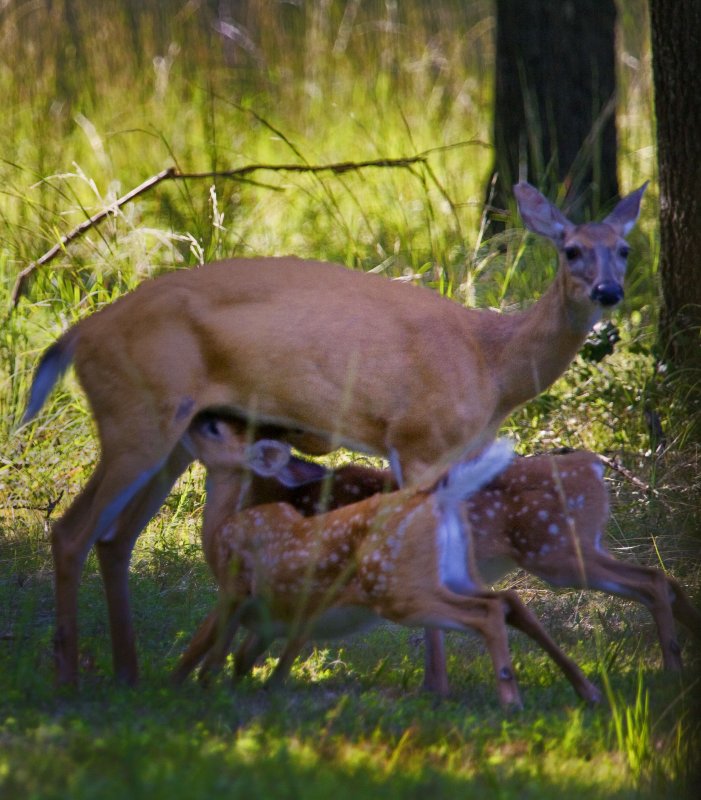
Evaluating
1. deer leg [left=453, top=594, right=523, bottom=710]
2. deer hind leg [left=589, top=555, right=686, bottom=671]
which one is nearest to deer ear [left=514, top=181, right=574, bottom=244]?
deer hind leg [left=589, top=555, right=686, bottom=671]

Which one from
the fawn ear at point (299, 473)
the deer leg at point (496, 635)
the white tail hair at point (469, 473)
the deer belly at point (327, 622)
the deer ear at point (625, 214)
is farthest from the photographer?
the deer ear at point (625, 214)

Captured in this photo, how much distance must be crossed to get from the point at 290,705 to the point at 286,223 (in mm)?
4897

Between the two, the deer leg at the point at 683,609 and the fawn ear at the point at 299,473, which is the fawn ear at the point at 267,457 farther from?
the deer leg at the point at 683,609

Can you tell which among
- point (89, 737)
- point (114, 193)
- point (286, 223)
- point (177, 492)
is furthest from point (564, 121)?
point (89, 737)

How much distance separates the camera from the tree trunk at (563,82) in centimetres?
859

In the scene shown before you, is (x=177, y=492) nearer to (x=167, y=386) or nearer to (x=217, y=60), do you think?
(x=167, y=386)

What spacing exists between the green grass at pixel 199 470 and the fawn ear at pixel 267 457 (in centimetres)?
71

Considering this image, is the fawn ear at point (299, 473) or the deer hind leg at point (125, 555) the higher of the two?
the fawn ear at point (299, 473)

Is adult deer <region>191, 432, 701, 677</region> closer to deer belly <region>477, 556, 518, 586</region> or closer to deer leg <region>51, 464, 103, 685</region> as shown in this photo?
deer belly <region>477, 556, 518, 586</region>

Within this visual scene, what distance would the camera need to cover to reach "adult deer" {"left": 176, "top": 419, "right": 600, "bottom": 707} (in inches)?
169

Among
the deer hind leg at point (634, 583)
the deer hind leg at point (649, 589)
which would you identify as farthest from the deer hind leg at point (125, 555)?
the deer hind leg at point (649, 589)

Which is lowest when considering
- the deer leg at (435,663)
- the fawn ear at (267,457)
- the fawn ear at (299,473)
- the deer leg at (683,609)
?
the deer leg at (435,663)

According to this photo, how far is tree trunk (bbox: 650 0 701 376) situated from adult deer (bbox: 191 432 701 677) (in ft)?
6.05

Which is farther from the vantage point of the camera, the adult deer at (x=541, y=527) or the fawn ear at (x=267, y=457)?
the fawn ear at (x=267, y=457)
